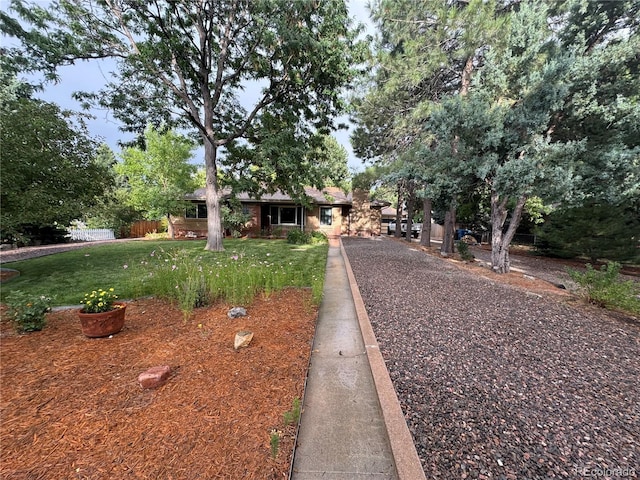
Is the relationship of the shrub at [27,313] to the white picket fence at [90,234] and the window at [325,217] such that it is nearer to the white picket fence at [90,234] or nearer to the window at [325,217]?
the white picket fence at [90,234]

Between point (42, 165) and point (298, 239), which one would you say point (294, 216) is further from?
point (42, 165)

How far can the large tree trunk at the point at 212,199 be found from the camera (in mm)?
10404

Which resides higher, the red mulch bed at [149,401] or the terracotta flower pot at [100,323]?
the terracotta flower pot at [100,323]

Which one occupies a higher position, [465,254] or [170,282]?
[170,282]

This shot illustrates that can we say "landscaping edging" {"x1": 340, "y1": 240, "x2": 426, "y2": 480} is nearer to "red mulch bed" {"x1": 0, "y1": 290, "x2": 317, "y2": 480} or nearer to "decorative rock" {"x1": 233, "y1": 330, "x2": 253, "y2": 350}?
"red mulch bed" {"x1": 0, "y1": 290, "x2": 317, "y2": 480}

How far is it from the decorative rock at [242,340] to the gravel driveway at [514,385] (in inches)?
64.4

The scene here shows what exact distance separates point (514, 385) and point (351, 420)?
1691mm

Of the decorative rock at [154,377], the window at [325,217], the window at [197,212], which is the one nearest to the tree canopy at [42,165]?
the decorative rock at [154,377]

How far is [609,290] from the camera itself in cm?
451

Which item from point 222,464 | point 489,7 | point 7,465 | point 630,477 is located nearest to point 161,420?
point 222,464

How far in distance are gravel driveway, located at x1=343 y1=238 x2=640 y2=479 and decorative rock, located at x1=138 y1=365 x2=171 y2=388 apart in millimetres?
2185

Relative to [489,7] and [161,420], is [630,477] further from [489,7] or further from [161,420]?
[489,7]

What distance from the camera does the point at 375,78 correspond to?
9.82 metres

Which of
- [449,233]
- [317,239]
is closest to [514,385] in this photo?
[449,233]
